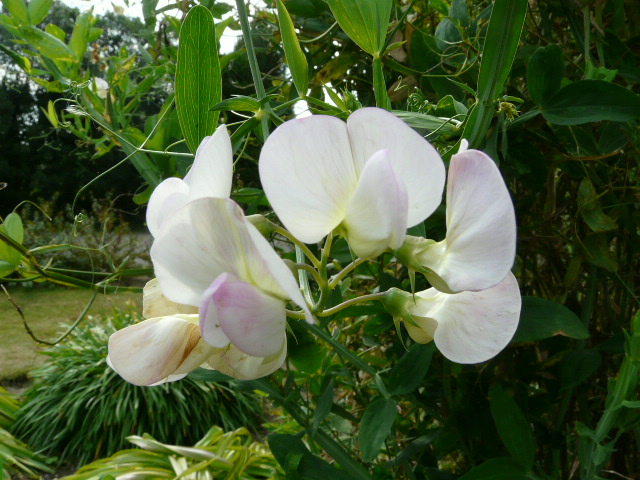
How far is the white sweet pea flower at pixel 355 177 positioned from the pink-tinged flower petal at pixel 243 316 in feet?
0.10

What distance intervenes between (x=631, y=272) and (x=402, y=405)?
47cm

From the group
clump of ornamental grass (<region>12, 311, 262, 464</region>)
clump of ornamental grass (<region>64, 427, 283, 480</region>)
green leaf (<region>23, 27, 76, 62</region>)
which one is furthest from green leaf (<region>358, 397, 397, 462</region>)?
clump of ornamental grass (<region>12, 311, 262, 464</region>)

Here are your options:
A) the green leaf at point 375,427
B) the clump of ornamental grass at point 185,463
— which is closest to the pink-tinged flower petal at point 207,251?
the green leaf at point 375,427

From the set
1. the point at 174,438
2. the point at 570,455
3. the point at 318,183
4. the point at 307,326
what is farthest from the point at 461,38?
the point at 174,438

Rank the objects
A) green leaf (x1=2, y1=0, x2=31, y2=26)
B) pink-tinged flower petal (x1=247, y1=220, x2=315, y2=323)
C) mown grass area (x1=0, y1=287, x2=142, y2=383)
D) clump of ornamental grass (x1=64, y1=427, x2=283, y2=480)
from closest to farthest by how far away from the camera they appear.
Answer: pink-tinged flower petal (x1=247, y1=220, x2=315, y2=323) → green leaf (x1=2, y1=0, x2=31, y2=26) → clump of ornamental grass (x1=64, y1=427, x2=283, y2=480) → mown grass area (x1=0, y1=287, x2=142, y2=383)

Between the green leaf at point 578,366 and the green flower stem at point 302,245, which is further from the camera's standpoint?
the green leaf at point 578,366

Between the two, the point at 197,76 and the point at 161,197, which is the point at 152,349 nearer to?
the point at 161,197

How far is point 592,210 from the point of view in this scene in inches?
26.5

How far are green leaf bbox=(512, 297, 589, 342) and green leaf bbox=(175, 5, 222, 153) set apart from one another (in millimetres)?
330

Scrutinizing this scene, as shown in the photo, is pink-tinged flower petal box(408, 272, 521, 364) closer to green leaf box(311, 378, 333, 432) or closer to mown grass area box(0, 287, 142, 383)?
green leaf box(311, 378, 333, 432)

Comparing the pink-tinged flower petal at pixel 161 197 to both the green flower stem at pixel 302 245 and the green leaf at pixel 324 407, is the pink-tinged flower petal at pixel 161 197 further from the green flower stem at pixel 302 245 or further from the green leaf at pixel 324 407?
the green leaf at pixel 324 407

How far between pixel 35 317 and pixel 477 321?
542cm

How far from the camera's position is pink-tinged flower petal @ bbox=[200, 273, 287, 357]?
0.22m

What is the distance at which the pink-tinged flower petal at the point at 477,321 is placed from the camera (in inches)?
A: 10.0
